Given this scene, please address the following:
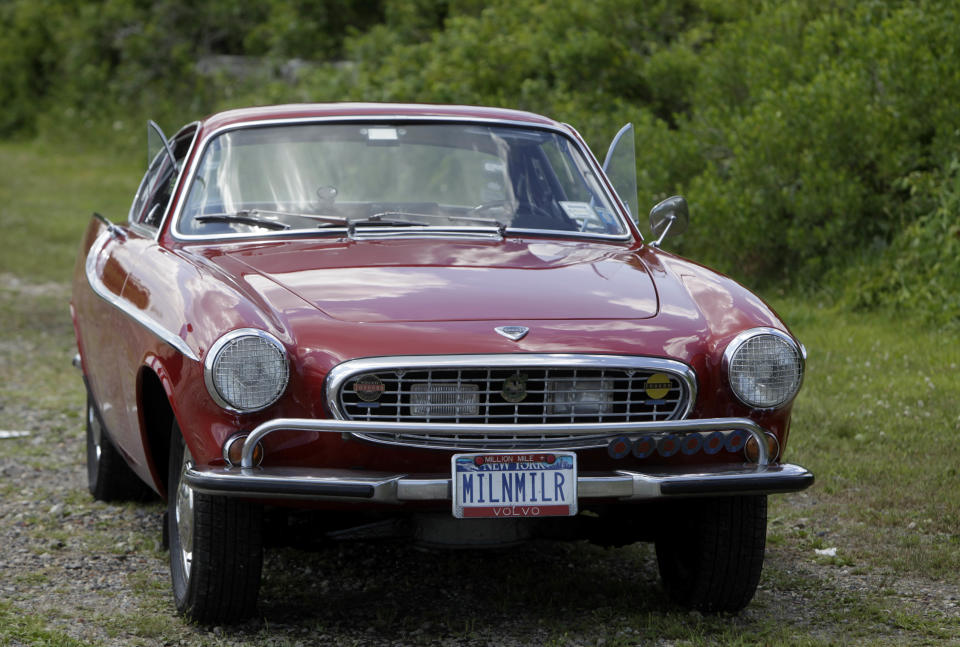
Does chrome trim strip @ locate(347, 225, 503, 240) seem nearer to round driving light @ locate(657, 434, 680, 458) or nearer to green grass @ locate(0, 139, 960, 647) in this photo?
green grass @ locate(0, 139, 960, 647)

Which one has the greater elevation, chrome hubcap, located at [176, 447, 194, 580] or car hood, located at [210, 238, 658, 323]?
car hood, located at [210, 238, 658, 323]

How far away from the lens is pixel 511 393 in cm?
379

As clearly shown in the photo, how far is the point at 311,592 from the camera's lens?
4574mm

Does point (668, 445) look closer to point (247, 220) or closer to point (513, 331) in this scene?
point (513, 331)

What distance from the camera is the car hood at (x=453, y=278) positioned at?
395 centimetres

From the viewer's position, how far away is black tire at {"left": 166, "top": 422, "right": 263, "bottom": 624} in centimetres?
388

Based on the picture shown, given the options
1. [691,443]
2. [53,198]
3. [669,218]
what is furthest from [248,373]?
[53,198]

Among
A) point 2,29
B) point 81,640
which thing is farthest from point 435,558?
point 2,29

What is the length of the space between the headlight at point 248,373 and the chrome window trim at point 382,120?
1.10 m

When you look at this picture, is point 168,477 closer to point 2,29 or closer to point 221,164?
point 221,164

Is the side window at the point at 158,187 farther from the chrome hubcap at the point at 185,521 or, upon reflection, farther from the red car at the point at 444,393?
the chrome hubcap at the point at 185,521

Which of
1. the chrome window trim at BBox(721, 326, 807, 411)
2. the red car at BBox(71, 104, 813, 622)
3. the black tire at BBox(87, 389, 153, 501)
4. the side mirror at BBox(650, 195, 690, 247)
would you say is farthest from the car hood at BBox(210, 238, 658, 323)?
the black tire at BBox(87, 389, 153, 501)

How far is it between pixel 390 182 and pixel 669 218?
1066 mm

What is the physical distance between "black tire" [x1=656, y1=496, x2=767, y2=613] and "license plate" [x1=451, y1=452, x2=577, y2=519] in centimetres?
60
